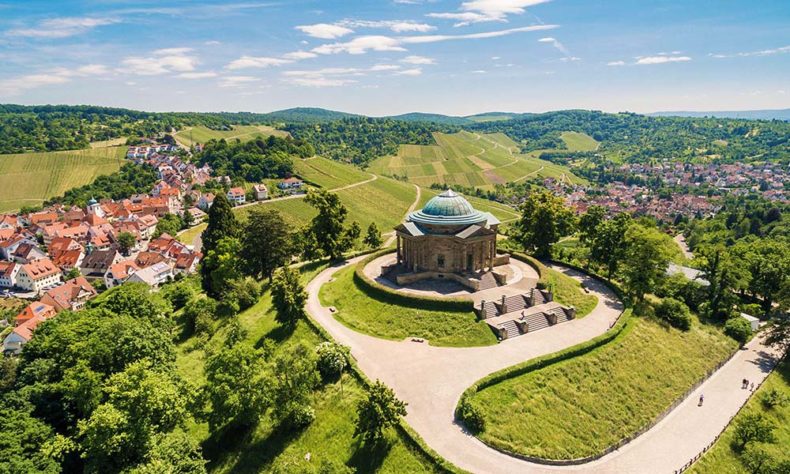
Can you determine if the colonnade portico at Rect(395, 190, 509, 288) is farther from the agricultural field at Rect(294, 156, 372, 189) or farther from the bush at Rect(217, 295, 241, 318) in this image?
the agricultural field at Rect(294, 156, 372, 189)

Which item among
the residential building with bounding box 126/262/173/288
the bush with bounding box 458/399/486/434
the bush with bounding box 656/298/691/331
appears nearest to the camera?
the bush with bounding box 458/399/486/434

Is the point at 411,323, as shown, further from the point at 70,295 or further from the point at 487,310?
the point at 70,295

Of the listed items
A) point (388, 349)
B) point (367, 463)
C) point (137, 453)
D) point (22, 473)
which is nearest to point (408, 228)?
point (388, 349)

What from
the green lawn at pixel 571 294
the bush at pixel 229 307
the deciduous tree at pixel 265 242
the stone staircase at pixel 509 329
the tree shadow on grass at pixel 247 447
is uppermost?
the deciduous tree at pixel 265 242

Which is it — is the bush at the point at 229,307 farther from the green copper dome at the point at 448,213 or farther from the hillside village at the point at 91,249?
the hillside village at the point at 91,249

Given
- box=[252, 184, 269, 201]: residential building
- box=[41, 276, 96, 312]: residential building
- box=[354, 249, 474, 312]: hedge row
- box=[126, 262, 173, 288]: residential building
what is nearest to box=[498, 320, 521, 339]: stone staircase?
box=[354, 249, 474, 312]: hedge row

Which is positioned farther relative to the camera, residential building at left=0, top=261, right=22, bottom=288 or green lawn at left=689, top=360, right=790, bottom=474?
residential building at left=0, top=261, right=22, bottom=288

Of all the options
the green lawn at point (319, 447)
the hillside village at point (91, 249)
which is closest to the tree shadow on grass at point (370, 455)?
the green lawn at point (319, 447)
